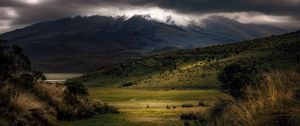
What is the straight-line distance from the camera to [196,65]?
105188mm

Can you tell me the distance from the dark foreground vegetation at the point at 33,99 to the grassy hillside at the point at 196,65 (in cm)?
5062

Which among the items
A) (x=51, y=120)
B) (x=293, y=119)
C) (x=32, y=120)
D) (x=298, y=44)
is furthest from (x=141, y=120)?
(x=298, y=44)

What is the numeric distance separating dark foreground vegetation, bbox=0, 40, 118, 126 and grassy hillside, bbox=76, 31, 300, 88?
1993 inches

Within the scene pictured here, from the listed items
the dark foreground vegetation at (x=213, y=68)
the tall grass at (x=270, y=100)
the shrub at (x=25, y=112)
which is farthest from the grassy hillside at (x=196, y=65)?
the tall grass at (x=270, y=100)

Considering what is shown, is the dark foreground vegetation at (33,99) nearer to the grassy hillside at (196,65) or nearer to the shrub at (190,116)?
the shrub at (190,116)

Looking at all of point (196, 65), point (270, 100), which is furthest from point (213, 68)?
point (270, 100)

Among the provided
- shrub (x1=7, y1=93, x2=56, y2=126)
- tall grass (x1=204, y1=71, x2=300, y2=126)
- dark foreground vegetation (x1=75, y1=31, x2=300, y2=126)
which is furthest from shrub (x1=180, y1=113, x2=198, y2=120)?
tall grass (x1=204, y1=71, x2=300, y2=126)

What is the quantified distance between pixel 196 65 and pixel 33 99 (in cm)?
8305

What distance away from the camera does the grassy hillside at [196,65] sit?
301 feet

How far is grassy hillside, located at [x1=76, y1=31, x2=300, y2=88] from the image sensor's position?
3617 inches

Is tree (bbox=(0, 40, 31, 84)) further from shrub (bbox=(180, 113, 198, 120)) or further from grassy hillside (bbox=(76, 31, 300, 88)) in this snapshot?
grassy hillside (bbox=(76, 31, 300, 88))

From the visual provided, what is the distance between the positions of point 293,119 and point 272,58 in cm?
8455

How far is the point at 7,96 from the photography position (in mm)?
20828

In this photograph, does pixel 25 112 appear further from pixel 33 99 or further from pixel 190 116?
pixel 190 116
